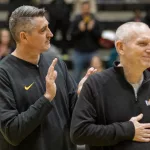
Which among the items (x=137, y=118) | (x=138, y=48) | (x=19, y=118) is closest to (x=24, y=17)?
(x=19, y=118)

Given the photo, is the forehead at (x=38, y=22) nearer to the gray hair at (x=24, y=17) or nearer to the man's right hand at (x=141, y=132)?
the gray hair at (x=24, y=17)

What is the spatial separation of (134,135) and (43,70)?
71cm

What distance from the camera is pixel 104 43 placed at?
7.68m

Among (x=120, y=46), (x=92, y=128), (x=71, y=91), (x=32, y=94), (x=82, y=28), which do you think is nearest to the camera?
(x=92, y=128)

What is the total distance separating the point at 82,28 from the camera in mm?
6793

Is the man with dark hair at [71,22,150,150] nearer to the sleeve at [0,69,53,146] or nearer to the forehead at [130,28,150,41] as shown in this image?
the forehead at [130,28,150,41]

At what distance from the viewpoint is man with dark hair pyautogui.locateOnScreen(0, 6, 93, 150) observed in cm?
229

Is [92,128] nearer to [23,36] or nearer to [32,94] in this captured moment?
[32,94]

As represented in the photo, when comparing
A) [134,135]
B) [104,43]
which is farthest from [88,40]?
[134,135]

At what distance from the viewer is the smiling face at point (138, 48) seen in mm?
2184

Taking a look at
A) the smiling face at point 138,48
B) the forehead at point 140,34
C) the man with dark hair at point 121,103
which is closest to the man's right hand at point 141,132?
the man with dark hair at point 121,103

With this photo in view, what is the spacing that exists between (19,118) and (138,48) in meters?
0.73

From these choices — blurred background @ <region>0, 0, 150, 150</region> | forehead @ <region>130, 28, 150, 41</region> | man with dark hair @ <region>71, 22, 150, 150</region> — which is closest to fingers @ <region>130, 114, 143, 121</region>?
man with dark hair @ <region>71, 22, 150, 150</region>

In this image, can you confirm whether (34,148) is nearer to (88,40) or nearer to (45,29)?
(45,29)
